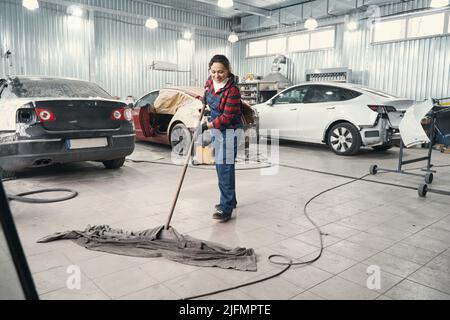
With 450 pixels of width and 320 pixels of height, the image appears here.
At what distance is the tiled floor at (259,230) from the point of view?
2158 millimetres

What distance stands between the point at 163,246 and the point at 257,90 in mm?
9971

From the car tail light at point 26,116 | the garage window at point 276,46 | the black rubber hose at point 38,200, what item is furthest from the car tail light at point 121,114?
the garage window at point 276,46

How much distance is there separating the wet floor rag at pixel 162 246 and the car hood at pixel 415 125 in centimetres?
312

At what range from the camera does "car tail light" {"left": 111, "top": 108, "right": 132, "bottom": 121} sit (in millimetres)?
4836

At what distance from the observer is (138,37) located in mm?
11891

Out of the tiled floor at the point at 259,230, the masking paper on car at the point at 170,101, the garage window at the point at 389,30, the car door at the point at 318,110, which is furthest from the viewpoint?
the garage window at the point at 389,30

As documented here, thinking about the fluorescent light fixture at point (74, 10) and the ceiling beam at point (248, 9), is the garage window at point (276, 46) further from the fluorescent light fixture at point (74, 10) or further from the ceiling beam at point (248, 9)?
the fluorescent light fixture at point (74, 10)

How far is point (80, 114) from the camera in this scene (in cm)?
446

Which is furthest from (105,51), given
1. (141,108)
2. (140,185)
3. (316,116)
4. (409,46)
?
(409,46)

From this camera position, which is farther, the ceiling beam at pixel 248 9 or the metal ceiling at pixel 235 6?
the metal ceiling at pixel 235 6

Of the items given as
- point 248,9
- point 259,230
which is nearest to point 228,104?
point 259,230

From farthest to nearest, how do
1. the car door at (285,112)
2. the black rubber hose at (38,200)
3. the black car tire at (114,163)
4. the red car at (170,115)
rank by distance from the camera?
the car door at (285,112)
the red car at (170,115)
the black car tire at (114,163)
the black rubber hose at (38,200)

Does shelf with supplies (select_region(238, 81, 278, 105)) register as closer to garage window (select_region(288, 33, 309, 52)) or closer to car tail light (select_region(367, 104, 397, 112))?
garage window (select_region(288, 33, 309, 52))

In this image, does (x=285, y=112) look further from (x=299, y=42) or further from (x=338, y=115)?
(x=299, y=42)
